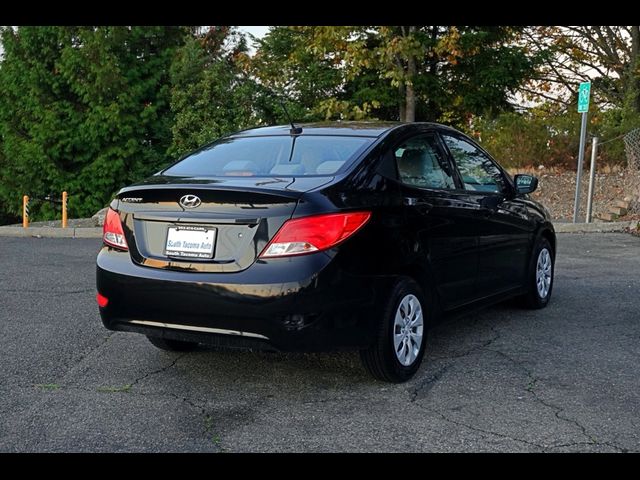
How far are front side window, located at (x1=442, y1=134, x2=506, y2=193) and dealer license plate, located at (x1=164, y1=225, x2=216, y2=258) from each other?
7.35 ft

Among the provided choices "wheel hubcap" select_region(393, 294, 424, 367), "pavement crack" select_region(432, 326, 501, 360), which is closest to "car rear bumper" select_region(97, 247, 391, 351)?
"wheel hubcap" select_region(393, 294, 424, 367)

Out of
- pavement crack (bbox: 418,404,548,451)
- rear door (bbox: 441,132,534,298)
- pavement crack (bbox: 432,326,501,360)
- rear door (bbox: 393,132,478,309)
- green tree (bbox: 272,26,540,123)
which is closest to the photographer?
pavement crack (bbox: 418,404,548,451)

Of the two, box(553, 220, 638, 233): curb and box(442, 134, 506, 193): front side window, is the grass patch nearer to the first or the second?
box(442, 134, 506, 193): front side window

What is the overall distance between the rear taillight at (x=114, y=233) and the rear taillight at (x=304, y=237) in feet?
3.18

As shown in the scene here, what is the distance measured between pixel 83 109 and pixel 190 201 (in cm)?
2412

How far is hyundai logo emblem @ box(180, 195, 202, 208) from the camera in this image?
432 centimetres

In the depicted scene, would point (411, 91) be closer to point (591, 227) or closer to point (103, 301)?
point (591, 227)

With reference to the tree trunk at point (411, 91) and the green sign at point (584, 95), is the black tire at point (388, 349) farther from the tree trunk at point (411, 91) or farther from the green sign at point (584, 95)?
the tree trunk at point (411, 91)

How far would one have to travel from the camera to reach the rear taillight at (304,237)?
412 centimetres

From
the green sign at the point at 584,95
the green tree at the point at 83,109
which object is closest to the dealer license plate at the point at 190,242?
the green sign at the point at 584,95

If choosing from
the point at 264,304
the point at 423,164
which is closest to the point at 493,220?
the point at 423,164

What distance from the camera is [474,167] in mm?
6016
